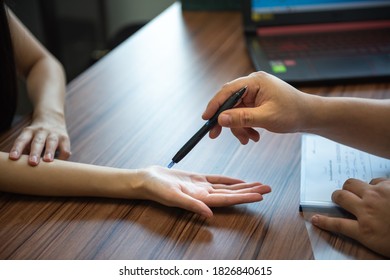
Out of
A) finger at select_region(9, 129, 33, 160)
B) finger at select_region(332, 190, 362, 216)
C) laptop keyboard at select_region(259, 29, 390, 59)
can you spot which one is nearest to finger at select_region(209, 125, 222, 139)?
finger at select_region(332, 190, 362, 216)

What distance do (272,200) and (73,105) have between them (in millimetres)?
543

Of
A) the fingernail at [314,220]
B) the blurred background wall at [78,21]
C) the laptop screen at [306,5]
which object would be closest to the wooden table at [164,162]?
the fingernail at [314,220]

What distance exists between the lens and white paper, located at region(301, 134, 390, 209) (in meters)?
0.79

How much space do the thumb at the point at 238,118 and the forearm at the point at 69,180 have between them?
17 centimetres

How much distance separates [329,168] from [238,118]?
0.20 m

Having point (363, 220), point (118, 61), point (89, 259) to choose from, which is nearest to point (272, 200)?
point (363, 220)

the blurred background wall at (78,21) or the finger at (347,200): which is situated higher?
the finger at (347,200)

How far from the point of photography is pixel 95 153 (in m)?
0.93

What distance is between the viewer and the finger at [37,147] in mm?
849

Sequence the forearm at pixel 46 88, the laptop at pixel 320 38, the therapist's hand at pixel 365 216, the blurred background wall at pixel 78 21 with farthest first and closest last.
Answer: the blurred background wall at pixel 78 21 < the laptop at pixel 320 38 < the forearm at pixel 46 88 < the therapist's hand at pixel 365 216

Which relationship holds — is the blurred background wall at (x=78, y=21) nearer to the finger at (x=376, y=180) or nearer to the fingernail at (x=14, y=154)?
the fingernail at (x=14, y=154)

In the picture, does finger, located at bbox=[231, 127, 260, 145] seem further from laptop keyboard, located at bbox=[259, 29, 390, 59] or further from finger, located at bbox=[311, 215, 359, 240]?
laptop keyboard, located at bbox=[259, 29, 390, 59]

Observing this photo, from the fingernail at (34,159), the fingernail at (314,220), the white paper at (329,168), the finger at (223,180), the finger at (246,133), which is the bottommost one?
the white paper at (329,168)
